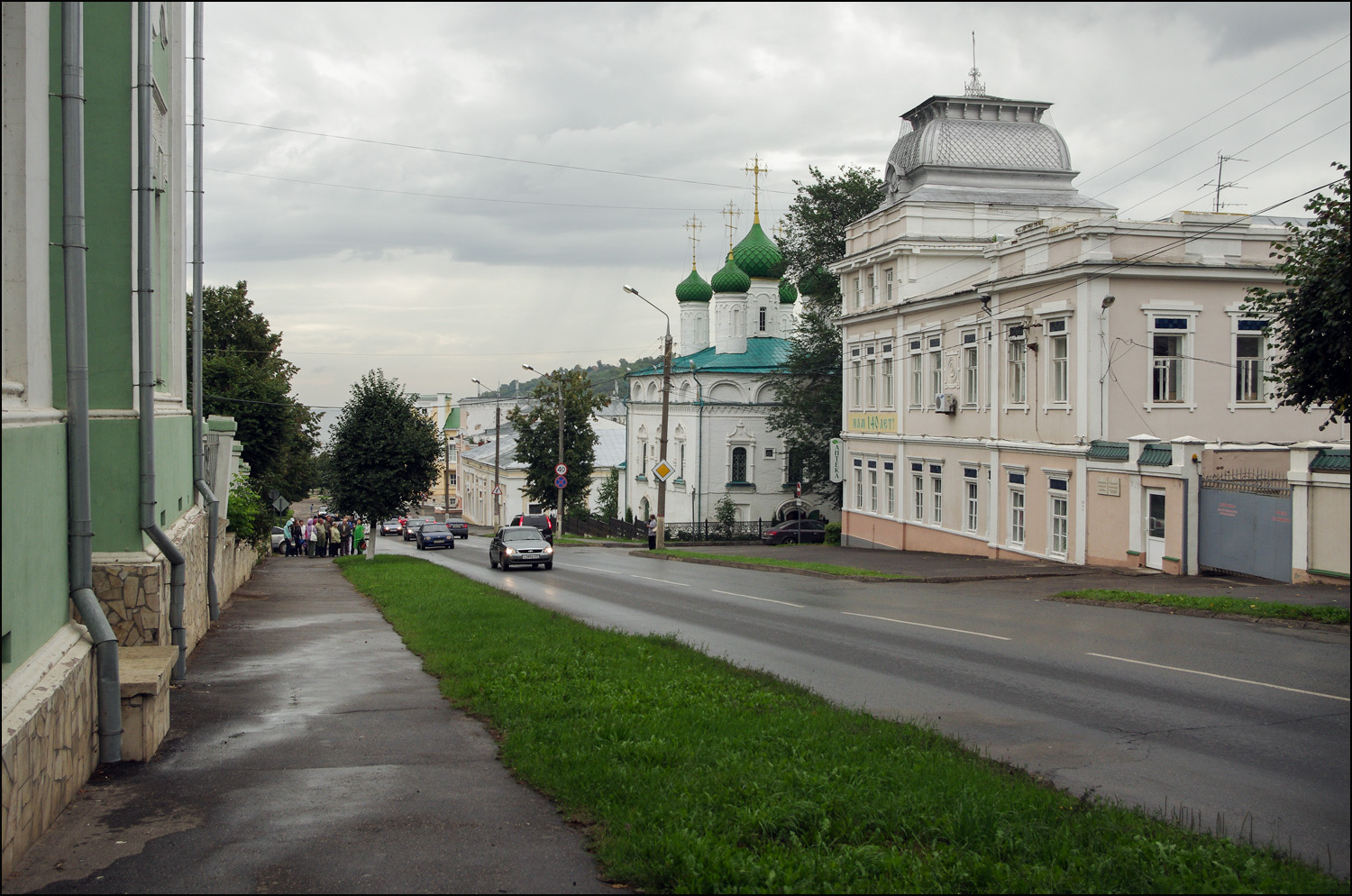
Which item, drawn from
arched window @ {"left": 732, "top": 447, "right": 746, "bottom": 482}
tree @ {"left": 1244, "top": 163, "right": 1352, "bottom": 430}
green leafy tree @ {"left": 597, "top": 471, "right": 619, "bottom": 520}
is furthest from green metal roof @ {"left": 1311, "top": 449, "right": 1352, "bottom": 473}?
green leafy tree @ {"left": 597, "top": 471, "right": 619, "bottom": 520}

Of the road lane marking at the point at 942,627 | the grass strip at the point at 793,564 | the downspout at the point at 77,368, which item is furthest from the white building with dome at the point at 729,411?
the downspout at the point at 77,368

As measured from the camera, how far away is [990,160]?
3803 centimetres

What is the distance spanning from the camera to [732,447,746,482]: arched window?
2331 inches

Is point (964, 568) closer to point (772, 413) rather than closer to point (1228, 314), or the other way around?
point (1228, 314)

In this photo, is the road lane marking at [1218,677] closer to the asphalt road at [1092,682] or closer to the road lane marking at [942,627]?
the asphalt road at [1092,682]

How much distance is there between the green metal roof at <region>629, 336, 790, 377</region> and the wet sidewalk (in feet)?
163

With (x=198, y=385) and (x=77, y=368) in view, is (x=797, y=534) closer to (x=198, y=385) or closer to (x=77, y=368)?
(x=198, y=385)

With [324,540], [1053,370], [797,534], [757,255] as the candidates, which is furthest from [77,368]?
[757,255]

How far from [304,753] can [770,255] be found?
59.3 m

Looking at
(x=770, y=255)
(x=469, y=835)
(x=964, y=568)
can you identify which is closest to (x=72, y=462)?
(x=469, y=835)

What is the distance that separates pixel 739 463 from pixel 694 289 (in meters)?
14.5

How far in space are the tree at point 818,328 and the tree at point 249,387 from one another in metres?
21.7

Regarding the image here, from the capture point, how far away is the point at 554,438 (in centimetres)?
6431

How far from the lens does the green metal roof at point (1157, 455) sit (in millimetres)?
22312
